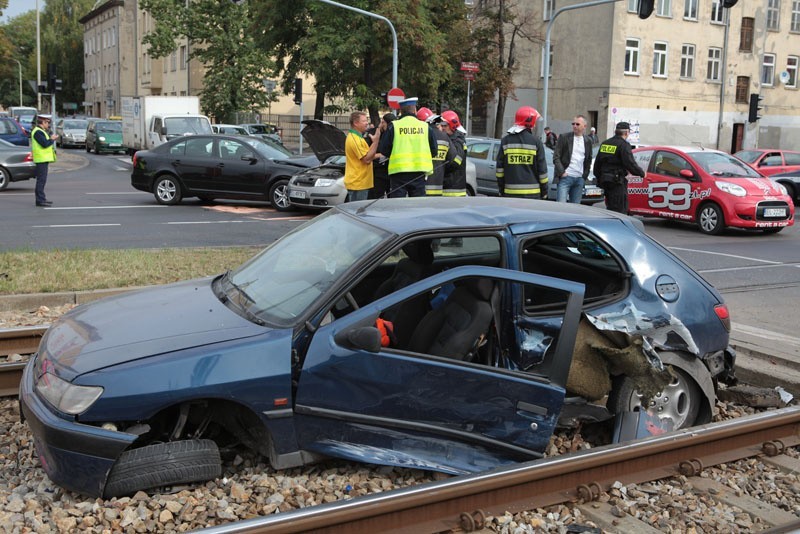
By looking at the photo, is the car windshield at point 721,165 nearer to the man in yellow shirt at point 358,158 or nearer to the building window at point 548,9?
the man in yellow shirt at point 358,158

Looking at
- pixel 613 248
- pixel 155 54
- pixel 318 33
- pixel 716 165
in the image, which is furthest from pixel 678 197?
pixel 155 54

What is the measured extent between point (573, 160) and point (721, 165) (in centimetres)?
531

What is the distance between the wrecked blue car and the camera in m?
4.07

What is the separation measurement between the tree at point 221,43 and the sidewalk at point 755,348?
37.2 metres

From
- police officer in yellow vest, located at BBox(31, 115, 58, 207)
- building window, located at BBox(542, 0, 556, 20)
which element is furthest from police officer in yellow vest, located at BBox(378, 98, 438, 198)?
building window, located at BBox(542, 0, 556, 20)

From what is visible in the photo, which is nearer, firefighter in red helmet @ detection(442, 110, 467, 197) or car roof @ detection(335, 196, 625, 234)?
car roof @ detection(335, 196, 625, 234)

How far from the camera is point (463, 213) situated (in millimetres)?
4859

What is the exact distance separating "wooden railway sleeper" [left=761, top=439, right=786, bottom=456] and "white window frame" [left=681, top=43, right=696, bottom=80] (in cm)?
4434

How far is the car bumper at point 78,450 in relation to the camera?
393 centimetres

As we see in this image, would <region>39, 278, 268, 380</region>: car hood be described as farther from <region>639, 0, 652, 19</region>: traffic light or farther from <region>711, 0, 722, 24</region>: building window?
<region>711, 0, 722, 24</region>: building window

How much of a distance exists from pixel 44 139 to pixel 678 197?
12.9 meters

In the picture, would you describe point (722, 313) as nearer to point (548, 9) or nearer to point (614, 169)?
point (614, 169)

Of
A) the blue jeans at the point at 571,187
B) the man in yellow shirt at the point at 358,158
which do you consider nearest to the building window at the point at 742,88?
the blue jeans at the point at 571,187

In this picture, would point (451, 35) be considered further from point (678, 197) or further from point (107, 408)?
point (107, 408)
